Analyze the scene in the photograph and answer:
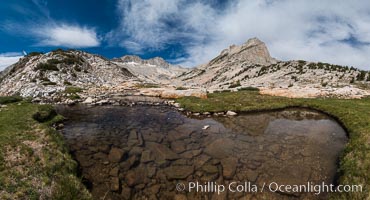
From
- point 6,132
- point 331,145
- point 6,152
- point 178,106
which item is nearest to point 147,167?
point 6,152

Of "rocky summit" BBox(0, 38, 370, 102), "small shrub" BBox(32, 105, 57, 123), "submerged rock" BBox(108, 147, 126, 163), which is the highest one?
"rocky summit" BBox(0, 38, 370, 102)

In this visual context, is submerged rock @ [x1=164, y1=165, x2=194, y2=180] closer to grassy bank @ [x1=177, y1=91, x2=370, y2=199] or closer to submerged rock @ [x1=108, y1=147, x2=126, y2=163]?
submerged rock @ [x1=108, y1=147, x2=126, y2=163]

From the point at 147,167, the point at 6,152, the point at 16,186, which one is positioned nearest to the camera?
the point at 16,186

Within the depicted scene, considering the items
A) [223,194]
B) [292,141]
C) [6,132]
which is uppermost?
[6,132]

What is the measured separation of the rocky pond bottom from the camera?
31.0 ft

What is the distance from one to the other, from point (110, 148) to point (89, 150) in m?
1.35

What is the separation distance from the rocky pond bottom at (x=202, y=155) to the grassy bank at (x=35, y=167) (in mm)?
1068

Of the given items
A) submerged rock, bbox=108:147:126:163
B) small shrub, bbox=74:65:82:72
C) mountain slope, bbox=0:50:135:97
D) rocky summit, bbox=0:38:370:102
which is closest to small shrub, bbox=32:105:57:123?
submerged rock, bbox=108:147:126:163

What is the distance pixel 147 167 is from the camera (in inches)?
439

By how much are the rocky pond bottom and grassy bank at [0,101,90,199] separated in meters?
1.07

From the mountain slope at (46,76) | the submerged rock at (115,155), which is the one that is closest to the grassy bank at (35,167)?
the submerged rock at (115,155)

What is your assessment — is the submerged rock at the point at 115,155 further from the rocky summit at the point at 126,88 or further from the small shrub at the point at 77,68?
the small shrub at the point at 77,68

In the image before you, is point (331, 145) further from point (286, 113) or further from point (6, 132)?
point (6, 132)

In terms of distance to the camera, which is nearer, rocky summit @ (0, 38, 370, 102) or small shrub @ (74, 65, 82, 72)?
rocky summit @ (0, 38, 370, 102)
